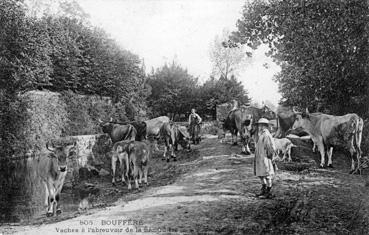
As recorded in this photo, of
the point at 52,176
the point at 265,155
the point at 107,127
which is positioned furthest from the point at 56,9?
the point at 265,155

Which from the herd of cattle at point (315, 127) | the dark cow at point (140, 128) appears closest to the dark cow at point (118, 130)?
the dark cow at point (140, 128)

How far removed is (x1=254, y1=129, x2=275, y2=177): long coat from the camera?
26.8 ft

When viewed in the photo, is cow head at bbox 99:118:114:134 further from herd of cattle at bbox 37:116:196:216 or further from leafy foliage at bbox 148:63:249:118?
leafy foliage at bbox 148:63:249:118

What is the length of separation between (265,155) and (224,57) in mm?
8851

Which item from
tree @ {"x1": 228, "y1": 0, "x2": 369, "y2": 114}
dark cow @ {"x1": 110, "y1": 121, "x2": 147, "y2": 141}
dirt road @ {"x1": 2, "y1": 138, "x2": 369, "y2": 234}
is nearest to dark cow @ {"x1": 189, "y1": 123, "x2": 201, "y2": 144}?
dark cow @ {"x1": 110, "y1": 121, "x2": 147, "y2": 141}

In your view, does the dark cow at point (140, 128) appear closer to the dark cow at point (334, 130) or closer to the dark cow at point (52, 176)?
the dark cow at point (52, 176)

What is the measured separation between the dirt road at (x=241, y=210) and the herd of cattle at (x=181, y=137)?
147cm

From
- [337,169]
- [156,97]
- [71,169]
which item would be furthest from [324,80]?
[71,169]

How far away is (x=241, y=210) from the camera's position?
7445 millimetres

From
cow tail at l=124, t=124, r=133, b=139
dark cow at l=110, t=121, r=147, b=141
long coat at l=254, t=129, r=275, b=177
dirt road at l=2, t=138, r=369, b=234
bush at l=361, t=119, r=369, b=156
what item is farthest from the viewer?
dark cow at l=110, t=121, r=147, b=141

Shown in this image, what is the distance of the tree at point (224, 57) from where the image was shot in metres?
13.3

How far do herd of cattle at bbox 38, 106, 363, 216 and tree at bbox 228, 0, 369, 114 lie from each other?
994 millimetres

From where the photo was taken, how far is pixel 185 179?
456 inches

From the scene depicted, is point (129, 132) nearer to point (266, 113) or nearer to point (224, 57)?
point (224, 57)
